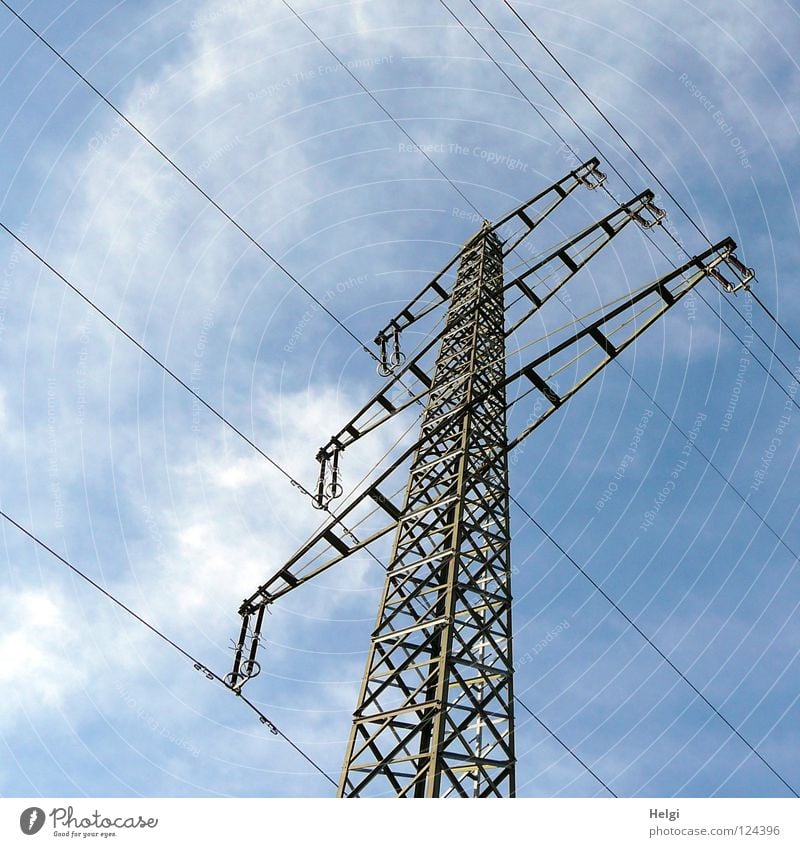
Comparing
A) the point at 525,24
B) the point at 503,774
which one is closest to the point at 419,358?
the point at 525,24

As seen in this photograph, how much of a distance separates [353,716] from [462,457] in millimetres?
4411

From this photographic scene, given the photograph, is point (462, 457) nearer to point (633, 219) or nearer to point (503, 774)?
point (503, 774)

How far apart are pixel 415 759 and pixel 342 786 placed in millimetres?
1046

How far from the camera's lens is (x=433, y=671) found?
32.0 ft

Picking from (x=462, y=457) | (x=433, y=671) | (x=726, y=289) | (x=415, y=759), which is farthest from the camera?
(x=726, y=289)

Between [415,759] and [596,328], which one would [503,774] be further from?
[596,328]

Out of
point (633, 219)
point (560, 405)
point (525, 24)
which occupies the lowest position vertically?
point (560, 405)

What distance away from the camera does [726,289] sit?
15.2 m

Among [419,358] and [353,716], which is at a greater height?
[419,358]
